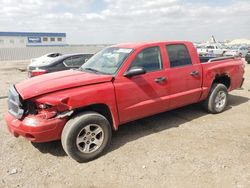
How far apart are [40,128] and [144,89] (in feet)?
6.19

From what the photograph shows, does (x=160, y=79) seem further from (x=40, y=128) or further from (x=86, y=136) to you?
(x=40, y=128)

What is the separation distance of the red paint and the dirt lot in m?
0.45

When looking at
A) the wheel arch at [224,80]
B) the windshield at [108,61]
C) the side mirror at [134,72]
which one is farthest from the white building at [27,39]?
the side mirror at [134,72]

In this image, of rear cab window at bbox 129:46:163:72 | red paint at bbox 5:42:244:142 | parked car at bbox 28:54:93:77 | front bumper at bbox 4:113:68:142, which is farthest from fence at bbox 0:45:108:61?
front bumper at bbox 4:113:68:142

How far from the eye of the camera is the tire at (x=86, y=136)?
3.73 metres

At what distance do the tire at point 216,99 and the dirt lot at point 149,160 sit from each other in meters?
0.58

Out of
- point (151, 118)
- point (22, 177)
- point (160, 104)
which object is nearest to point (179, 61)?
point (160, 104)

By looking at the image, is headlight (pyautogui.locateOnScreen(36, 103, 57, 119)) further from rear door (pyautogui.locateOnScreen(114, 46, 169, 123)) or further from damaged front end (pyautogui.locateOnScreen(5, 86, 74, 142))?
rear door (pyautogui.locateOnScreen(114, 46, 169, 123))

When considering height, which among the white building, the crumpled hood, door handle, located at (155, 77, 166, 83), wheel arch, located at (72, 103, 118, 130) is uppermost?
the white building

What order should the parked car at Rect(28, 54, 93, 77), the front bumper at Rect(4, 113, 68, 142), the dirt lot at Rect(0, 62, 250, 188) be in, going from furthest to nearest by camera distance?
the parked car at Rect(28, 54, 93, 77) → the front bumper at Rect(4, 113, 68, 142) → the dirt lot at Rect(0, 62, 250, 188)

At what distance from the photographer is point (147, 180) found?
3.37 metres

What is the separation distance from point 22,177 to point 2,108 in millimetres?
4106

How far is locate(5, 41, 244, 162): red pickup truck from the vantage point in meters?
3.72

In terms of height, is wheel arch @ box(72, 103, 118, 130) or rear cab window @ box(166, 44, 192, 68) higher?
rear cab window @ box(166, 44, 192, 68)
